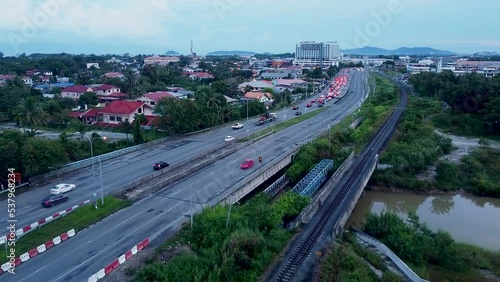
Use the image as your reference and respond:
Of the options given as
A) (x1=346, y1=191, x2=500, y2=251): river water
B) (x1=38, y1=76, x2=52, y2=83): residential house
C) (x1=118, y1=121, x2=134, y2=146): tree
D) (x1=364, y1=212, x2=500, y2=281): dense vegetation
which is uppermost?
(x1=38, y1=76, x2=52, y2=83): residential house

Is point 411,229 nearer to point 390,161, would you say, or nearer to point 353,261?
point 353,261

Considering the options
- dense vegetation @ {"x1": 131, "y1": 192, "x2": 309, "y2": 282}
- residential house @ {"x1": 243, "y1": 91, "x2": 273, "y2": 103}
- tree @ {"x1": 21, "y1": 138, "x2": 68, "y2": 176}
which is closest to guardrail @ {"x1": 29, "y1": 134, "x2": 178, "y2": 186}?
tree @ {"x1": 21, "y1": 138, "x2": 68, "y2": 176}

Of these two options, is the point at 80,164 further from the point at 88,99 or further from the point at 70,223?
the point at 88,99

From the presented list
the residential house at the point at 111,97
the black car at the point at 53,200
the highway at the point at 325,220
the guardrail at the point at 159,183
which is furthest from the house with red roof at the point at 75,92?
the highway at the point at 325,220

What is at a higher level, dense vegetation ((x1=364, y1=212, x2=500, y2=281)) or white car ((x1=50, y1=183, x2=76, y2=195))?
white car ((x1=50, y1=183, x2=76, y2=195))

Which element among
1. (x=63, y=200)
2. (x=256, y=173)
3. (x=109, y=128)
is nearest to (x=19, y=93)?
(x=109, y=128)

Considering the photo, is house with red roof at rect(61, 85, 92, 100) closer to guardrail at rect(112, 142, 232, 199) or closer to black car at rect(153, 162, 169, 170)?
guardrail at rect(112, 142, 232, 199)
